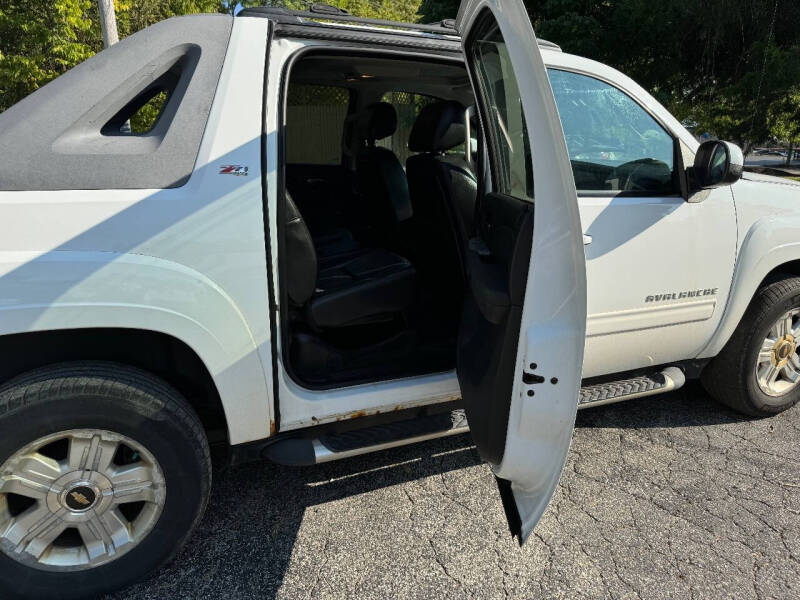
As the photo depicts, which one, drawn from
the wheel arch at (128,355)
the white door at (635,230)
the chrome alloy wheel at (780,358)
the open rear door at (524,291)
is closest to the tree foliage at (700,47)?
the chrome alloy wheel at (780,358)

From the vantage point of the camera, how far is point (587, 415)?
3.26m

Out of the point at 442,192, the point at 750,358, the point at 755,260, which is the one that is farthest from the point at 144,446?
the point at 750,358

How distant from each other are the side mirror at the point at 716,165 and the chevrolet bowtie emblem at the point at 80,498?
267cm

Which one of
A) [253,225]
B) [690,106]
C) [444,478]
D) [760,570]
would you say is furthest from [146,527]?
[690,106]

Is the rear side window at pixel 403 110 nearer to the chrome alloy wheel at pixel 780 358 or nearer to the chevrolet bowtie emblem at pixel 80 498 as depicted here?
the chrome alloy wheel at pixel 780 358

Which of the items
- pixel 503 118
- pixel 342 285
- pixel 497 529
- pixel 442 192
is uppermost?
pixel 503 118

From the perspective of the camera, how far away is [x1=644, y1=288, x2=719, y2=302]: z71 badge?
2547 mm

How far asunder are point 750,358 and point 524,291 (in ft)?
6.41

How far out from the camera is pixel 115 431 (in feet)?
5.94

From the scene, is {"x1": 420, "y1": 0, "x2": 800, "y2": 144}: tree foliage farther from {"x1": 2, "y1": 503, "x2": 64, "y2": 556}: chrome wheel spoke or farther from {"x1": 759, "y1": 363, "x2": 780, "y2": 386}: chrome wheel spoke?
{"x1": 2, "y1": 503, "x2": 64, "y2": 556}: chrome wheel spoke

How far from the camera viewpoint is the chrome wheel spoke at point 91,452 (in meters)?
1.82

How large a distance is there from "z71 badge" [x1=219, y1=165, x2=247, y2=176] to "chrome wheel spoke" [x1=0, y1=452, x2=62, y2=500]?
108 centimetres

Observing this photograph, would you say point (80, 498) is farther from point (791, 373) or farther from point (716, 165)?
point (791, 373)

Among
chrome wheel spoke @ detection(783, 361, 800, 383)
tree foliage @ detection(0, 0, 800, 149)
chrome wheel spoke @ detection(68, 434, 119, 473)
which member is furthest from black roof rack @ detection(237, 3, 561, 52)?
tree foliage @ detection(0, 0, 800, 149)
